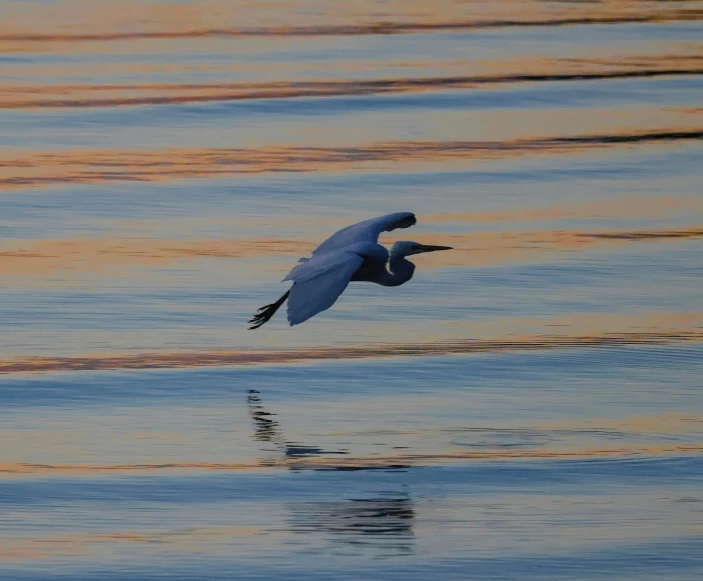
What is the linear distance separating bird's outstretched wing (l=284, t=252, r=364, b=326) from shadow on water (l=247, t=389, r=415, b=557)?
915mm

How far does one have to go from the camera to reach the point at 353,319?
10414 millimetres

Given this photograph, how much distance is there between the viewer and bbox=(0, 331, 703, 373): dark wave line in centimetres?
941

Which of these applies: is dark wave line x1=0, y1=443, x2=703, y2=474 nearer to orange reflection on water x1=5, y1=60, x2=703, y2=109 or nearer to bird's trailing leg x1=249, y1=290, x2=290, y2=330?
bird's trailing leg x1=249, y1=290, x2=290, y2=330

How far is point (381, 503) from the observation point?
24.7ft

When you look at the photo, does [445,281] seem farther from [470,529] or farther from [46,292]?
[470,529]

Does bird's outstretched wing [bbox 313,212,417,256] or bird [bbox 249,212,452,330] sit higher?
bird's outstretched wing [bbox 313,212,417,256]

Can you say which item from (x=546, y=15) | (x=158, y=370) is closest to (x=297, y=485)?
(x=158, y=370)

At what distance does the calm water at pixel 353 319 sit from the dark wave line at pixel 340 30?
96 cm

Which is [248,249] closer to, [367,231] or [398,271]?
[398,271]

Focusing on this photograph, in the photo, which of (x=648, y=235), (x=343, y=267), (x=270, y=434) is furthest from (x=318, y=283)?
(x=648, y=235)

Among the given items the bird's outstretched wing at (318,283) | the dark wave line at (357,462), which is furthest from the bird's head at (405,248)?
the dark wave line at (357,462)

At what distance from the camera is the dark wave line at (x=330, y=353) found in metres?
9.41

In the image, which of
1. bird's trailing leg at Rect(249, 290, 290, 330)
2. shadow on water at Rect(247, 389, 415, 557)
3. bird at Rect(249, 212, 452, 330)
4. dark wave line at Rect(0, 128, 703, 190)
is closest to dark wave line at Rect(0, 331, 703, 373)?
bird's trailing leg at Rect(249, 290, 290, 330)

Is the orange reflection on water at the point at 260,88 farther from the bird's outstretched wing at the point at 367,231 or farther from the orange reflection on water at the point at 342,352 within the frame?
the orange reflection on water at the point at 342,352
